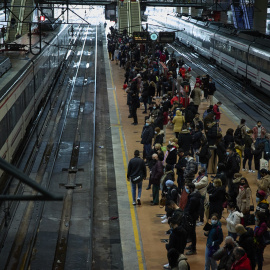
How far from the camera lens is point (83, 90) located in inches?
1455

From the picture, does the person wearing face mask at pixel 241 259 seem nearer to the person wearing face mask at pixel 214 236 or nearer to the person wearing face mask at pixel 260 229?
the person wearing face mask at pixel 260 229

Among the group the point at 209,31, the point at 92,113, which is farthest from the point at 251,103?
the point at 209,31

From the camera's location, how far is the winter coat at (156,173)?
15.7m

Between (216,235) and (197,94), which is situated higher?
(197,94)

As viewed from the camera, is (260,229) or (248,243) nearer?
(248,243)

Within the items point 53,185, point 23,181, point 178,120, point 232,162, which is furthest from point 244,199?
point 23,181

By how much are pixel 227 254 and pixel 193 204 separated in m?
2.64

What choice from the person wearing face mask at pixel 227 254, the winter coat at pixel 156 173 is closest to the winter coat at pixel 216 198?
the winter coat at pixel 156 173

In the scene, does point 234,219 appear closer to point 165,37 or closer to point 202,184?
point 202,184

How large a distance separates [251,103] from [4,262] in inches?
871

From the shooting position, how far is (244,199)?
528 inches

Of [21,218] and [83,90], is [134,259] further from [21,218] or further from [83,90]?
[83,90]

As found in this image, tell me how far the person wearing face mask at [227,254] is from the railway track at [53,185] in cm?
372

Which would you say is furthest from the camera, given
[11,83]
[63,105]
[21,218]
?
[63,105]
